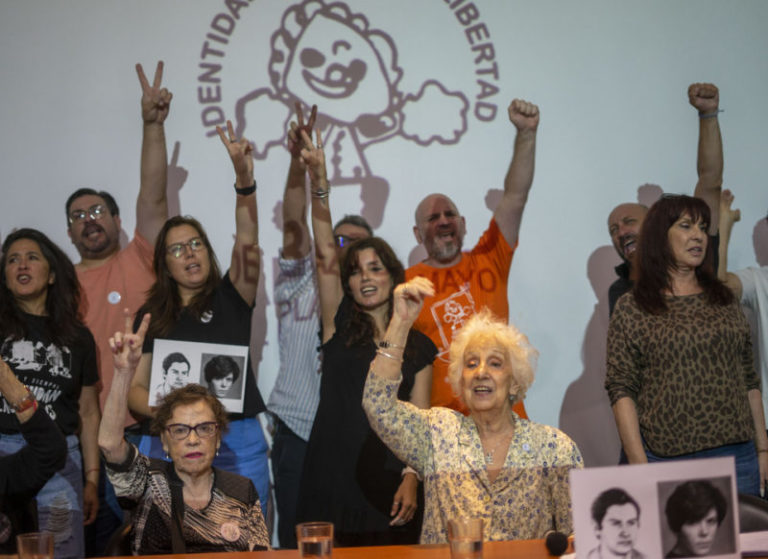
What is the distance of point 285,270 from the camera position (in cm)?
326

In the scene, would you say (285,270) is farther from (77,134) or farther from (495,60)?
(495,60)

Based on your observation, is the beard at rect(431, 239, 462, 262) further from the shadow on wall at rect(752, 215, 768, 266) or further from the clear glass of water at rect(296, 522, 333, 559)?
the clear glass of water at rect(296, 522, 333, 559)

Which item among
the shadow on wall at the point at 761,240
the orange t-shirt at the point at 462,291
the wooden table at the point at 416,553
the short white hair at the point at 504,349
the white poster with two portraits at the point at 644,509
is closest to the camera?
the white poster with two portraits at the point at 644,509

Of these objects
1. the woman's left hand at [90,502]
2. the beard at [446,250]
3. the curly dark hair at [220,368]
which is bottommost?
the woman's left hand at [90,502]

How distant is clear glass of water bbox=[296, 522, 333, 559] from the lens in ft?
5.29

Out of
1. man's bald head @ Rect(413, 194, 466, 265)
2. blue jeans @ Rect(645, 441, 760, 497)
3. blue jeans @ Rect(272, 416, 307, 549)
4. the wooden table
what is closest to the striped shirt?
blue jeans @ Rect(272, 416, 307, 549)

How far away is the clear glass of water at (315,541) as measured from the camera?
161 centimetres

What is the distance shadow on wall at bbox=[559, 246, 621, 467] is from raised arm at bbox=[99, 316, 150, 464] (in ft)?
7.18

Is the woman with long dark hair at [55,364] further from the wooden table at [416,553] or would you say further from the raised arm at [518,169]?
the raised arm at [518,169]

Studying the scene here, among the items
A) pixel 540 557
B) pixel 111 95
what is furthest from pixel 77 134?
pixel 540 557

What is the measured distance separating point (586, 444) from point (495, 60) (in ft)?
5.78

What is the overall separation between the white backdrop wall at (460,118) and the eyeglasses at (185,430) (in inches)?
54.5

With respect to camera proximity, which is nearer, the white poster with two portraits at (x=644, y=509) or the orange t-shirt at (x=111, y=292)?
the white poster with two portraits at (x=644, y=509)

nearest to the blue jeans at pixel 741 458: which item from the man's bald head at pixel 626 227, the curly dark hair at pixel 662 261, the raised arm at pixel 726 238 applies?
the curly dark hair at pixel 662 261
